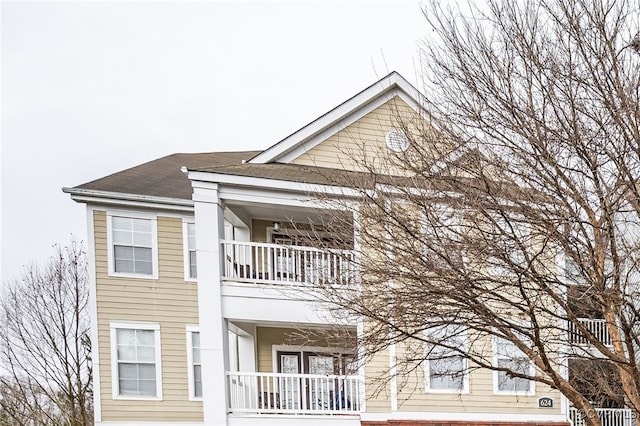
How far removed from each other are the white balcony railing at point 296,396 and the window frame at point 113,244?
341 cm

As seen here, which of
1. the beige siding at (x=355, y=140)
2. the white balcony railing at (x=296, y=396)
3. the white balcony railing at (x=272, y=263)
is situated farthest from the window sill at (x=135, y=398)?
the beige siding at (x=355, y=140)

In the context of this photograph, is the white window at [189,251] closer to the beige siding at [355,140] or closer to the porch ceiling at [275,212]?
the porch ceiling at [275,212]

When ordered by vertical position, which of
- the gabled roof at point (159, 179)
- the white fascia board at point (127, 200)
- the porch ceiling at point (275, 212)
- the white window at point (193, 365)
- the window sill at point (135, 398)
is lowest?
the window sill at point (135, 398)

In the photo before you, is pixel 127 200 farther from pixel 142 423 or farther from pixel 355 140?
pixel 355 140

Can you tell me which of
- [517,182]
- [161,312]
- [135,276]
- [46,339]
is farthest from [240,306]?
[46,339]

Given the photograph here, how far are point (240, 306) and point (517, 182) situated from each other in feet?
22.4

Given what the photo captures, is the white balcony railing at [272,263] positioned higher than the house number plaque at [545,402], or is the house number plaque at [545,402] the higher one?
the white balcony railing at [272,263]

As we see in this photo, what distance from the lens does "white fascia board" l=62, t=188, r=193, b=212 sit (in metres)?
14.9

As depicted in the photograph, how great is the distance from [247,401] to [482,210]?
7970 millimetres

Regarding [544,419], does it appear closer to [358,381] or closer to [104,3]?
[358,381]

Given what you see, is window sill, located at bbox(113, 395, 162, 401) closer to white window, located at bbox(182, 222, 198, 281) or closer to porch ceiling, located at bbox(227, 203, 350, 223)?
white window, located at bbox(182, 222, 198, 281)

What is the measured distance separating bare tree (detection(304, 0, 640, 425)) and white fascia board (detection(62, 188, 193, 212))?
734 centimetres

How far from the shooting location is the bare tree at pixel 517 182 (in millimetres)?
8477

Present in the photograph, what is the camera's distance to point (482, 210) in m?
8.50
